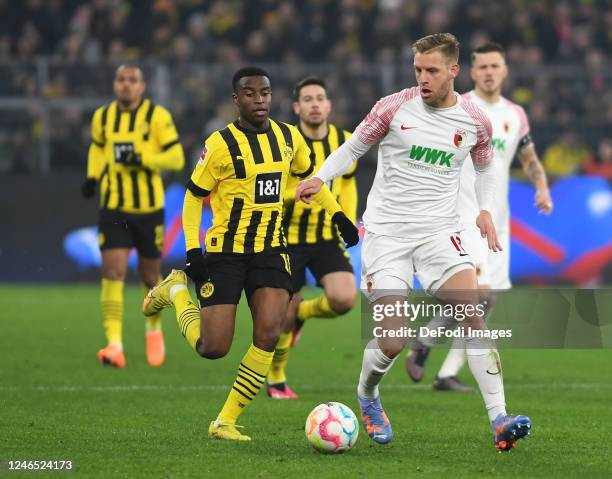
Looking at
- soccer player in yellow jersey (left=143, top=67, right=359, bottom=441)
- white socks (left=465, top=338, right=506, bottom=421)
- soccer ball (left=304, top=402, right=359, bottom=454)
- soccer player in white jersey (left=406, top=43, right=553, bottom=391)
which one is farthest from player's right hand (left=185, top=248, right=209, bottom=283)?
soccer player in white jersey (left=406, top=43, right=553, bottom=391)

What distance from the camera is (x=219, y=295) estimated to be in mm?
7188

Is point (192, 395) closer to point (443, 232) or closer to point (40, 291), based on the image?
point (443, 232)

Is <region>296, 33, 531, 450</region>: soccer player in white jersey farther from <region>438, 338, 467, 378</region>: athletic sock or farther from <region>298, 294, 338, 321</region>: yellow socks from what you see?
<region>438, 338, 467, 378</region>: athletic sock

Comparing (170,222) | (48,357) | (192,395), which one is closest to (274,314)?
(192,395)

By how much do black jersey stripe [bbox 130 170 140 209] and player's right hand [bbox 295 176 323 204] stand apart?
13.6ft

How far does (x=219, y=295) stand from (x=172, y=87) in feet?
33.7

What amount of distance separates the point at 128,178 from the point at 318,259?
91.1 inches

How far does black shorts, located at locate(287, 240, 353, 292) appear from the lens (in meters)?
9.21

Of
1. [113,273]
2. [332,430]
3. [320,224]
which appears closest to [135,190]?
[113,273]

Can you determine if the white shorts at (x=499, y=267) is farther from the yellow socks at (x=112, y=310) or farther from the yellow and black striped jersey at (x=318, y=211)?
the yellow socks at (x=112, y=310)

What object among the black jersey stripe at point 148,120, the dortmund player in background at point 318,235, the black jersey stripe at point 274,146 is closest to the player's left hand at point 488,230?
the black jersey stripe at point 274,146

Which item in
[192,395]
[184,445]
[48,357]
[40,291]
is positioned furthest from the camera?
[40,291]

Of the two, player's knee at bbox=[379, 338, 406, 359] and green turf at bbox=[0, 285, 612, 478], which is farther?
player's knee at bbox=[379, 338, 406, 359]

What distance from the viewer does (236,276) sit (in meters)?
7.19
